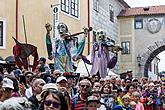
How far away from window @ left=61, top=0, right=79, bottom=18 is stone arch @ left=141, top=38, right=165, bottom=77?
14.4 m

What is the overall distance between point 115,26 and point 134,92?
26814mm

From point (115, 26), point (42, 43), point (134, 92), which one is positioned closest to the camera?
point (134, 92)

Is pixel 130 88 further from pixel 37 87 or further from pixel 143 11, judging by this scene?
pixel 143 11

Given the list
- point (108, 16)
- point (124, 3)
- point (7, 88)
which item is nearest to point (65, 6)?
point (108, 16)

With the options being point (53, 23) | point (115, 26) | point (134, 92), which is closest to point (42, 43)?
point (53, 23)

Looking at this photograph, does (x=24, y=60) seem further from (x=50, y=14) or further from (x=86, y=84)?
(x=50, y=14)

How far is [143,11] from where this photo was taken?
129 feet

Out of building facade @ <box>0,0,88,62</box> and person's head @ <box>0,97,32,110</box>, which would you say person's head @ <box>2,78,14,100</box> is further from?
building facade @ <box>0,0,88,62</box>

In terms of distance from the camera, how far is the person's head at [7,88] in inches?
207

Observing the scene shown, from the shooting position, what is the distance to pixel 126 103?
30.3 ft

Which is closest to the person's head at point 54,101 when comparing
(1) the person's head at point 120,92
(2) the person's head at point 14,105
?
(2) the person's head at point 14,105

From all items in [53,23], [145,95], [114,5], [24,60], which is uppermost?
[114,5]

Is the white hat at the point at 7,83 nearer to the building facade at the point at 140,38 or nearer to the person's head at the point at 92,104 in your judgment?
the person's head at the point at 92,104

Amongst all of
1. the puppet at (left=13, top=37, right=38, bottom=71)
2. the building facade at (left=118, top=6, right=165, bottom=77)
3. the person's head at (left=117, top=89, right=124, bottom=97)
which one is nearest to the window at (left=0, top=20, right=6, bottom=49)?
the puppet at (left=13, top=37, right=38, bottom=71)
